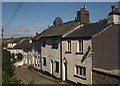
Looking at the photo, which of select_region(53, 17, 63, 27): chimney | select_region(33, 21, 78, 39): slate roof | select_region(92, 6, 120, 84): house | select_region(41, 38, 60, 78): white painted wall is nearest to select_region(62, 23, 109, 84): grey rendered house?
select_region(92, 6, 120, 84): house

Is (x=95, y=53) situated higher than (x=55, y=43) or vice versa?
(x=55, y=43)

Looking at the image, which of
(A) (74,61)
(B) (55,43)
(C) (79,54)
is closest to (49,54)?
(B) (55,43)

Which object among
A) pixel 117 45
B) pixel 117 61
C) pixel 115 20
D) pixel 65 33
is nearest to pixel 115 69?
pixel 117 61

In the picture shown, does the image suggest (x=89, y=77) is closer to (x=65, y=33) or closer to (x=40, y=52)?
(x=65, y=33)

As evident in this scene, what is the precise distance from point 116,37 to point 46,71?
1368 centimetres

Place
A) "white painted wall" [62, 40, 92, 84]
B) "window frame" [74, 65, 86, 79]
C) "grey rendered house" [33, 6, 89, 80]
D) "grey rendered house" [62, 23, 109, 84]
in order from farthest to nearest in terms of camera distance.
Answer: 1. "grey rendered house" [33, 6, 89, 80]
2. "window frame" [74, 65, 86, 79]
3. "grey rendered house" [62, 23, 109, 84]
4. "white painted wall" [62, 40, 92, 84]

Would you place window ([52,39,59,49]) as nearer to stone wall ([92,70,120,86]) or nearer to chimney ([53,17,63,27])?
chimney ([53,17,63,27])

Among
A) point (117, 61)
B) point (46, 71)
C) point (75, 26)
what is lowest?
point (46, 71)

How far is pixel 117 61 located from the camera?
21625 mm

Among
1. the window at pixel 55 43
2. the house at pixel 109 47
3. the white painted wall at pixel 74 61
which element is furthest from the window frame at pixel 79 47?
the window at pixel 55 43

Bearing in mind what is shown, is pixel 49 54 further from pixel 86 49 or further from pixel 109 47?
pixel 109 47

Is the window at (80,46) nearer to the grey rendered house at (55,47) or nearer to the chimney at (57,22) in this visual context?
the grey rendered house at (55,47)

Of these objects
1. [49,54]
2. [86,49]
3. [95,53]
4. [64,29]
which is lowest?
[49,54]

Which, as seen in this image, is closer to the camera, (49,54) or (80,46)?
(80,46)
